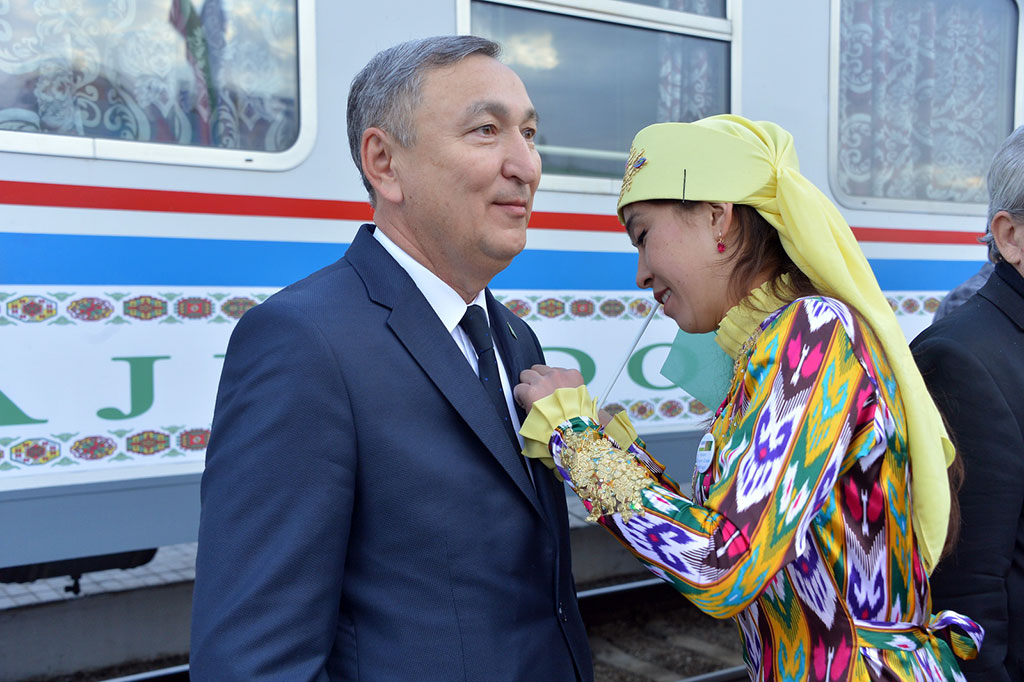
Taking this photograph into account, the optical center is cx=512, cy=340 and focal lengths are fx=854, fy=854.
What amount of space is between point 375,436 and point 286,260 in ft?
5.20

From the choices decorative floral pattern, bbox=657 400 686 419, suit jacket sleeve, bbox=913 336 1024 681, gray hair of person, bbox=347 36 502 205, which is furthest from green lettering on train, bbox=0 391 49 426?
suit jacket sleeve, bbox=913 336 1024 681

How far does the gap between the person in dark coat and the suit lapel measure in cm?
84

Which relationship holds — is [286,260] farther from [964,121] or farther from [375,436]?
[964,121]

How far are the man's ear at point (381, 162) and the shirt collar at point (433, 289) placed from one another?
0.08 meters

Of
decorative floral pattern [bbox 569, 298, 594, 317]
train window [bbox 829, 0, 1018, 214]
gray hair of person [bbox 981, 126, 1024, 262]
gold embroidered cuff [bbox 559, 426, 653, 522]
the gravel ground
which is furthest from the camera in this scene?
the gravel ground

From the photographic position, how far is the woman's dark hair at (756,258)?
150cm

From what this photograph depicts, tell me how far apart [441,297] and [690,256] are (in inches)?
17.6

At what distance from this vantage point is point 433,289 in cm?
146

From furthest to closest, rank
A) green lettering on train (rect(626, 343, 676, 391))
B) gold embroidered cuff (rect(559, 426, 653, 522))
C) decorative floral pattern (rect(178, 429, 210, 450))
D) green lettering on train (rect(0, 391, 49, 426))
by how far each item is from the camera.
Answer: green lettering on train (rect(626, 343, 676, 391)), decorative floral pattern (rect(178, 429, 210, 450)), green lettering on train (rect(0, 391, 49, 426)), gold embroidered cuff (rect(559, 426, 653, 522))

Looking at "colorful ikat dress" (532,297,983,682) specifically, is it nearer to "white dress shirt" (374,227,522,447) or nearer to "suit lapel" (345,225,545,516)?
"suit lapel" (345,225,545,516)

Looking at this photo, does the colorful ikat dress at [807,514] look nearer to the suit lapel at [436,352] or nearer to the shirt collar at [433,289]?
the suit lapel at [436,352]

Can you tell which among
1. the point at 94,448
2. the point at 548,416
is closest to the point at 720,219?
the point at 548,416

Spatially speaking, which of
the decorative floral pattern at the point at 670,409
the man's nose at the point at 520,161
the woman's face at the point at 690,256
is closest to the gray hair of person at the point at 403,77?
the man's nose at the point at 520,161

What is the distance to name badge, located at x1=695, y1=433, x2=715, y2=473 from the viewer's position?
1.44m
